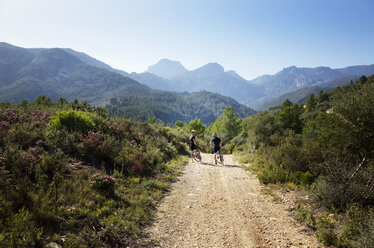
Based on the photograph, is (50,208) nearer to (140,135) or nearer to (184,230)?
(184,230)

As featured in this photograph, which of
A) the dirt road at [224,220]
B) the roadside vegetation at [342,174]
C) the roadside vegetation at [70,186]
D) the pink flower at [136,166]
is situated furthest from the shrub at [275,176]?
the pink flower at [136,166]

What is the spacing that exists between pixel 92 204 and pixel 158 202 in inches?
96.4

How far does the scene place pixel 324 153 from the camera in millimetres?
8781

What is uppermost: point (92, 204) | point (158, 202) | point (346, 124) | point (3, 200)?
point (346, 124)

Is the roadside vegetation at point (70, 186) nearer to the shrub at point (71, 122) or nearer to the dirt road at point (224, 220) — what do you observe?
the shrub at point (71, 122)

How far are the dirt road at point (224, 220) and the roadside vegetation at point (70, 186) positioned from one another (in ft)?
2.46

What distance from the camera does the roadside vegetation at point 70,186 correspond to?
4.24m

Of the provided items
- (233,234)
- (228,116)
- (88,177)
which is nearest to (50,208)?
(88,177)

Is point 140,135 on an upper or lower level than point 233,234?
upper

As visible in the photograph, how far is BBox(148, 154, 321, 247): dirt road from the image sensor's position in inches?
198

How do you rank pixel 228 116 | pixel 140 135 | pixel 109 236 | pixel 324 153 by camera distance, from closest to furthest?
pixel 109 236, pixel 324 153, pixel 140 135, pixel 228 116

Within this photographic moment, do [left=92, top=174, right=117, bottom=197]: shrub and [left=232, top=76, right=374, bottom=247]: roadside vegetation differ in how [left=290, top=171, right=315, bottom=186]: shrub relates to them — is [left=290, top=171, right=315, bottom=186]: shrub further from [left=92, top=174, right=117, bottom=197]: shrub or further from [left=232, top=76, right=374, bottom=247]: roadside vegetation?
[left=92, top=174, right=117, bottom=197]: shrub

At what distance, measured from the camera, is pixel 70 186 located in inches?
235

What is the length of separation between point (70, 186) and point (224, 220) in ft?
16.5
